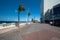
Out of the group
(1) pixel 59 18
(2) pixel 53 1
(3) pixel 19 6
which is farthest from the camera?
(2) pixel 53 1

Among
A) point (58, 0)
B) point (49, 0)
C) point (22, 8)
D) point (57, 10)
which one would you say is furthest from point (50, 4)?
point (22, 8)

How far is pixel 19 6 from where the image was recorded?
5203cm

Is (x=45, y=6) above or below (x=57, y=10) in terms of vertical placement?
above

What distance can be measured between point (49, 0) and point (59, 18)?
76986 mm

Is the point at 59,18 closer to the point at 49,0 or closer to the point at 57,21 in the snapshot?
the point at 57,21

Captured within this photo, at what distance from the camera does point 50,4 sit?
13075cm

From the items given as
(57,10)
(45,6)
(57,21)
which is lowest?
(57,21)

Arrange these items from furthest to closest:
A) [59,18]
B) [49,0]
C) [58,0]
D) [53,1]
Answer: [49,0] → [53,1] → [58,0] → [59,18]

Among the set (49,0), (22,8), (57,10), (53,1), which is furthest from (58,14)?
(49,0)

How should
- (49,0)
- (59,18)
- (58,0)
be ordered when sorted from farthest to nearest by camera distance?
(49,0) → (58,0) → (59,18)

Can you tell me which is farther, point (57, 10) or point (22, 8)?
point (57, 10)

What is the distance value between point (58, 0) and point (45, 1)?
2794cm

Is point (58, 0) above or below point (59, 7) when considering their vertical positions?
above

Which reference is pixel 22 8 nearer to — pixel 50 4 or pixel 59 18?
pixel 59 18
